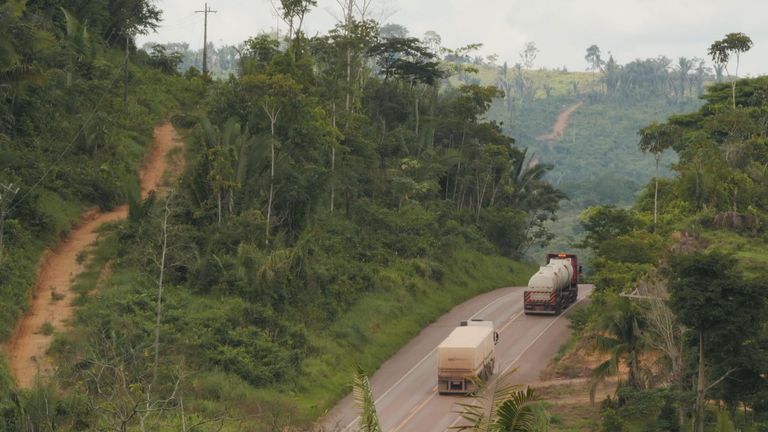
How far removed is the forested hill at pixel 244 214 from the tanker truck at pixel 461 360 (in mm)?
4829

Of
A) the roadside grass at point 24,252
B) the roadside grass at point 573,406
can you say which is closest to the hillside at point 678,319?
the roadside grass at point 573,406

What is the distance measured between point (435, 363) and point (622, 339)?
1211cm

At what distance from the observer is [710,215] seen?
6425 cm

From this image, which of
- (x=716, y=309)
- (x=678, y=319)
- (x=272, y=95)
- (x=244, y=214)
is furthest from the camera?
(x=272, y=95)

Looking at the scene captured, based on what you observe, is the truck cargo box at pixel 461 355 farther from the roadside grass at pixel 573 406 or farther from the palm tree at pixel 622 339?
the palm tree at pixel 622 339

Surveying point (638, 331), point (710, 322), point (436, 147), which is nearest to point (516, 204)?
point (436, 147)

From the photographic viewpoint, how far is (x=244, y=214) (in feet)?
168

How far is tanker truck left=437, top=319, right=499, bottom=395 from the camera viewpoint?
143 feet

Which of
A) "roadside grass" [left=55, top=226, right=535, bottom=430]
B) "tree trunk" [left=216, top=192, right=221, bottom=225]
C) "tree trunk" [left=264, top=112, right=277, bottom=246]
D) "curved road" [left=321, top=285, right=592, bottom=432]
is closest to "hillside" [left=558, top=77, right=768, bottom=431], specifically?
"curved road" [left=321, top=285, right=592, bottom=432]

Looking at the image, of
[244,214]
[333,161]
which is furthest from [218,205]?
[333,161]

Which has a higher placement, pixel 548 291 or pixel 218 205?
pixel 218 205

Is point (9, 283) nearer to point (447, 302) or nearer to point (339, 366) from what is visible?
point (339, 366)

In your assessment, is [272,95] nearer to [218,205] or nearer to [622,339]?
A: [218,205]

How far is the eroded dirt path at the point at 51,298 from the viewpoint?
38.7 m
